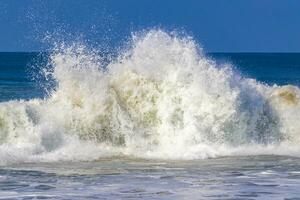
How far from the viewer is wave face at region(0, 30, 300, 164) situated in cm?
1792

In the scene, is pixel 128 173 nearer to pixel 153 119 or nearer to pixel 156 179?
pixel 156 179

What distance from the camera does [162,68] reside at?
19.6 m

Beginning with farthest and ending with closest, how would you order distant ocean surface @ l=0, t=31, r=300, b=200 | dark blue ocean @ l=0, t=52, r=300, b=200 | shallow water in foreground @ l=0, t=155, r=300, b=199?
distant ocean surface @ l=0, t=31, r=300, b=200
dark blue ocean @ l=0, t=52, r=300, b=200
shallow water in foreground @ l=0, t=155, r=300, b=199

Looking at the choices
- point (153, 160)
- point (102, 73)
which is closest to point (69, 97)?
point (102, 73)

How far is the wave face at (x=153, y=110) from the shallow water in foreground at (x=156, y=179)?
4.63 feet

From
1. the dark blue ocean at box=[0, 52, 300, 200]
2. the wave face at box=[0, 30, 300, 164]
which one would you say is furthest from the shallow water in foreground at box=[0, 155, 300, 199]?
the wave face at box=[0, 30, 300, 164]

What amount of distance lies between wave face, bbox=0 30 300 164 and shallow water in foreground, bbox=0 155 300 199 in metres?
1.41

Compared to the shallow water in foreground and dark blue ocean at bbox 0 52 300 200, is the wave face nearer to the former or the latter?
dark blue ocean at bbox 0 52 300 200

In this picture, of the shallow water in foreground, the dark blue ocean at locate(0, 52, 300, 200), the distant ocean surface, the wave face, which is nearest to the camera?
the shallow water in foreground

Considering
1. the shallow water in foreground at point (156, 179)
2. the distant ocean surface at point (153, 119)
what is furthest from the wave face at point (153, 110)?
the shallow water in foreground at point (156, 179)

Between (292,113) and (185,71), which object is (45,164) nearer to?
(185,71)

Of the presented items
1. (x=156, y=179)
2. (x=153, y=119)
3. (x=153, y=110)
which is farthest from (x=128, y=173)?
(x=153, y=110)

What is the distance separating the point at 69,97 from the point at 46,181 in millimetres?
5921

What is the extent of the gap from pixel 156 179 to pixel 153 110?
543cm
